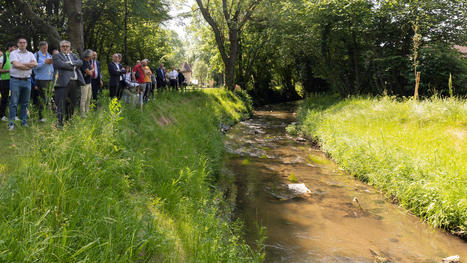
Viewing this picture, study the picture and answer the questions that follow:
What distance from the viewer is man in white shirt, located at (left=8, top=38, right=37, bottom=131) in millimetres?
6305

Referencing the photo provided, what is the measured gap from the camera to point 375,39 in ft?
58.1

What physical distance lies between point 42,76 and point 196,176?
16.1ft

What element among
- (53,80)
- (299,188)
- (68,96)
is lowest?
(299,188)

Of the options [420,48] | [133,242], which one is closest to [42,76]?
[133,242]

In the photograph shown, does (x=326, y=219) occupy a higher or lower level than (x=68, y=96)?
lower

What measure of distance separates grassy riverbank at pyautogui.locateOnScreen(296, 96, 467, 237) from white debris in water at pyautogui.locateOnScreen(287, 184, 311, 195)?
6.01ft

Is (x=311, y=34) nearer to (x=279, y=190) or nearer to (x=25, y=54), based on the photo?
(x=279, y=190)

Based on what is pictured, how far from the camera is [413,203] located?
244 inches

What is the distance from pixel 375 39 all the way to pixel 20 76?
1792 centimetres

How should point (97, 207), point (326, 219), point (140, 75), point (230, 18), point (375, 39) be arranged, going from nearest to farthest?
point (97, 207)
point (326, 219)
point (140, 75)
point (375, 39)
point (230, 18)

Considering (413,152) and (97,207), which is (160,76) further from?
(97,207)

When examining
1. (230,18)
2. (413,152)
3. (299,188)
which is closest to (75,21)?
(299,188)

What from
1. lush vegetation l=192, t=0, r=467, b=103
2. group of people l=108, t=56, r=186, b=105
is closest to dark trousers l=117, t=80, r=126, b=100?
group of people l=108, t=56, r=186, b=105

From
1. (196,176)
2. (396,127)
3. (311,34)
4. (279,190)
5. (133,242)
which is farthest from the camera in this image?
(311,34)
